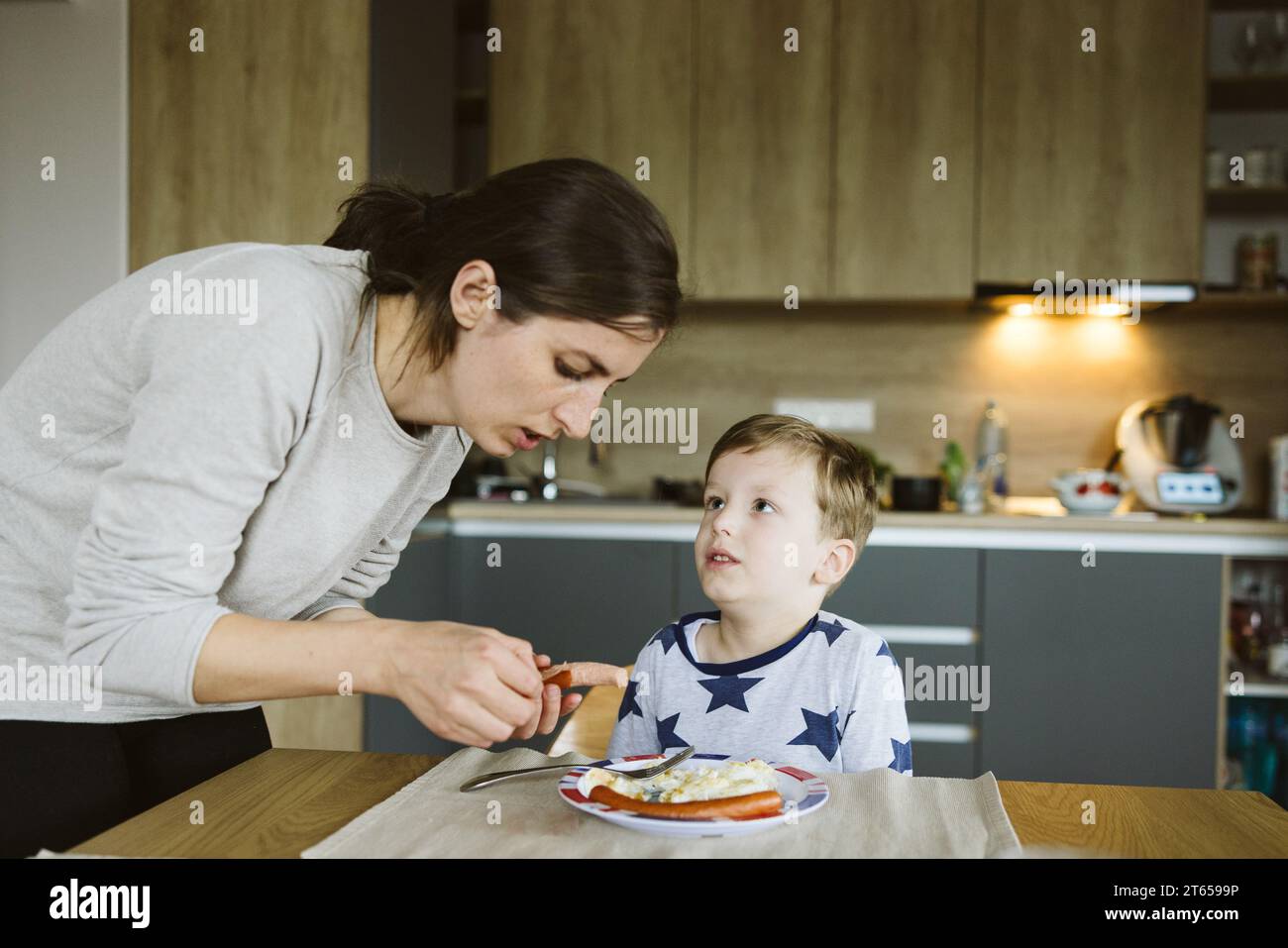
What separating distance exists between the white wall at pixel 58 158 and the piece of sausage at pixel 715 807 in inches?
88.1

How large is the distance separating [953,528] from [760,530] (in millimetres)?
1632

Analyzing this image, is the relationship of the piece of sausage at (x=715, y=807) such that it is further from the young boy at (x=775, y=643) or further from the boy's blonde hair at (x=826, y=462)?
the boy's blonde hair at (x=826, y=462)

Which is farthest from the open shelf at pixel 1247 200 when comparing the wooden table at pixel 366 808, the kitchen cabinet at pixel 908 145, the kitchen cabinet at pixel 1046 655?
the wooden table at pixel 366 808

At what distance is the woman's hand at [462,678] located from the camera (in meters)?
0.75

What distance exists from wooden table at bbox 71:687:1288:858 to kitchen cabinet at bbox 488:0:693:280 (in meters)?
2.36

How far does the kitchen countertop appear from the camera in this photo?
2.72 meters

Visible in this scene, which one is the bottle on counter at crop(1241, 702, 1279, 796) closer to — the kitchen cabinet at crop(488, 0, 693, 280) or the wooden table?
the kitchen cabinet at crop(488, 0, 693, 280)

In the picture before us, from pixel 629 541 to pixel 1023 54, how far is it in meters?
1.74

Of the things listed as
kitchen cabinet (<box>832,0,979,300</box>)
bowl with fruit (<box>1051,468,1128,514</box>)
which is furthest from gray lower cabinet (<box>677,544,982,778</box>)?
kitchen cabinet (<box>832,0,979,300</box>)

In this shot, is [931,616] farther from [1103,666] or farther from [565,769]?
[565,769]

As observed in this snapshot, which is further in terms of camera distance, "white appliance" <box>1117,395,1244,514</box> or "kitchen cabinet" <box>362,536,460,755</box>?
"white appliance" <box>1117,395,1244,514</box>

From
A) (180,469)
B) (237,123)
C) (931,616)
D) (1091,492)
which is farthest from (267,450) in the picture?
(1091,492)
